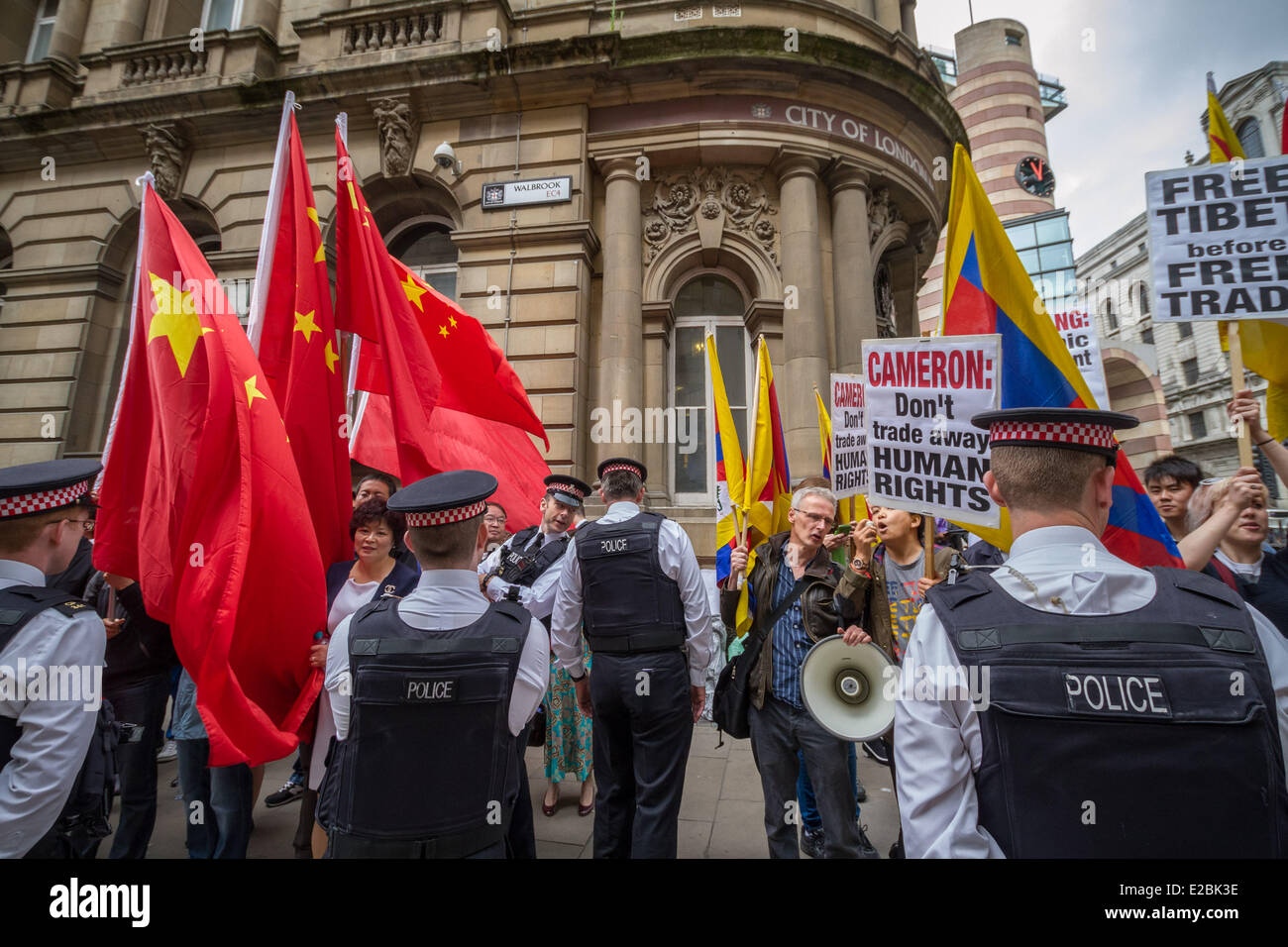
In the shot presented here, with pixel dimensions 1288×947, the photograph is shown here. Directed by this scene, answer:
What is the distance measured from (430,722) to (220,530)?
5.37ft

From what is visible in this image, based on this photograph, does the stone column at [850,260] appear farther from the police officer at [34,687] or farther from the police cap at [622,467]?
the police officer at [34,687]

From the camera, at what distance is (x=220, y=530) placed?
114 inches

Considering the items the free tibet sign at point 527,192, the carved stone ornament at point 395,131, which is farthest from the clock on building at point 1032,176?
the carved stone ornament at point 395,131

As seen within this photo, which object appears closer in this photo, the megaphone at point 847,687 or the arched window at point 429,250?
the megaphone at point 847,687

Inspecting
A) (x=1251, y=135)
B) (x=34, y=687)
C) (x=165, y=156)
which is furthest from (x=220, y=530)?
(x=1251, y=135)

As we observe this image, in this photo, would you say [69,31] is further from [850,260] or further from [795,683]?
[795,683]

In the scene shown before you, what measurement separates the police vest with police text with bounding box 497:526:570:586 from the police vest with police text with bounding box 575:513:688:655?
0.79 metres

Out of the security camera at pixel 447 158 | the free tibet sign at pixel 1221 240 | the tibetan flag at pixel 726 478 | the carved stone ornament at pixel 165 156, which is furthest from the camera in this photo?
the carved stone ornament at pixel 165 156

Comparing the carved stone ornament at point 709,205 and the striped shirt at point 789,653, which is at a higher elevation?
the carved stone ornament at point 709,205

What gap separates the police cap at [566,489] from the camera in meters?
4.88

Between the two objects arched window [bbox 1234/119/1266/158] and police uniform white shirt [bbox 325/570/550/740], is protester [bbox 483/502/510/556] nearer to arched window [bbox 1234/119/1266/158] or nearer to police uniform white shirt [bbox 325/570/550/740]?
police uniform white shirt [bbox 325/570/550/740]

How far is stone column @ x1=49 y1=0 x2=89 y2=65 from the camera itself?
12.3 metres

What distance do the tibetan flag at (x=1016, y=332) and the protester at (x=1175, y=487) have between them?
886 millimetres

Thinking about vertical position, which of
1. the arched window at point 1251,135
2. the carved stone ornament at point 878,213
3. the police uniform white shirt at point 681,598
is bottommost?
the police uniform white shirt at point 681,598
